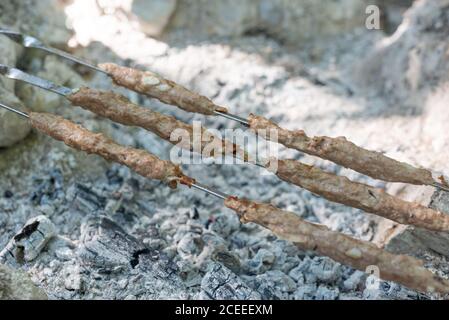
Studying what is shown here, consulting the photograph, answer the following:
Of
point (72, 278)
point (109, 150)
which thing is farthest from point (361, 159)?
point (72, 278)

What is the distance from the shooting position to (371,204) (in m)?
2.04

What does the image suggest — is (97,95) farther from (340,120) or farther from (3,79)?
(340,120)

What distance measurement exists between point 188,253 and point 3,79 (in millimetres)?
1289

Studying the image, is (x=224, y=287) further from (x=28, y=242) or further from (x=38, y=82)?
(x=38, y=82)

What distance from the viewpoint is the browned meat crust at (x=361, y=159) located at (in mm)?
2105

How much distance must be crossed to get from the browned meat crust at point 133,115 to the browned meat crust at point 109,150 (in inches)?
4.7

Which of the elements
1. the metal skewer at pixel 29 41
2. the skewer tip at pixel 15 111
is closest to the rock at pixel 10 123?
the skewer tip at pixel 15 111

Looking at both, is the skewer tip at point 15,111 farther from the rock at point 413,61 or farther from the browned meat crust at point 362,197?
the rock at point 413,61

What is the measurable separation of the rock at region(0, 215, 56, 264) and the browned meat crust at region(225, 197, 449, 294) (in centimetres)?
83

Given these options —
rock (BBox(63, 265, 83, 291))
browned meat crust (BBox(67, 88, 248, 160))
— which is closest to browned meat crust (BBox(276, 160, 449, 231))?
browned meat crust (BBox(67, 88, 248, 160))

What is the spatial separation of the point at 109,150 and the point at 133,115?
189mm
